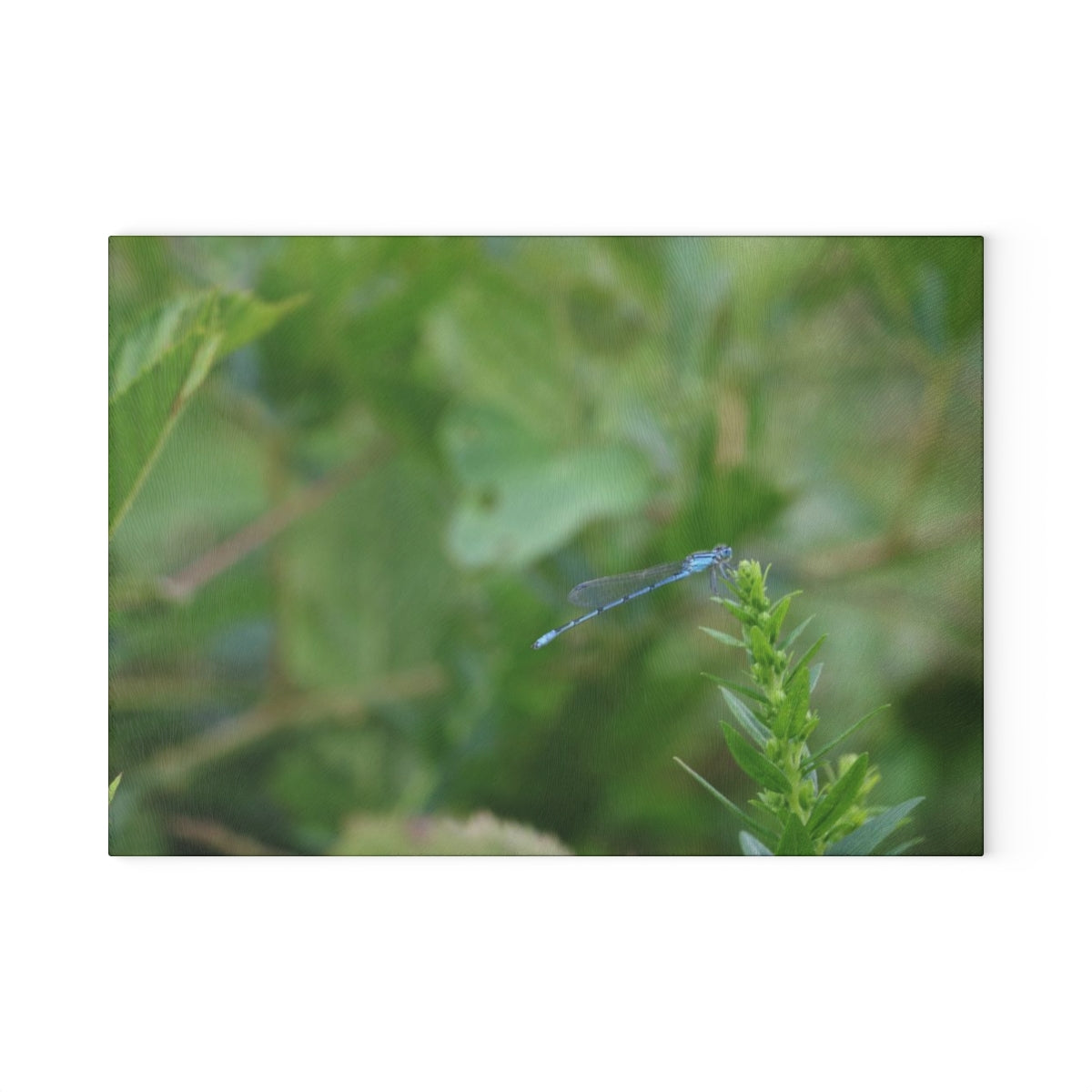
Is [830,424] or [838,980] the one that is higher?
[830,424]

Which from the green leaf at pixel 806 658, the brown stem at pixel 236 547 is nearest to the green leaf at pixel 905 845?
the green leaf at pixel 806 658

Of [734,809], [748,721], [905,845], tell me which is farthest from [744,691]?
[905,845]

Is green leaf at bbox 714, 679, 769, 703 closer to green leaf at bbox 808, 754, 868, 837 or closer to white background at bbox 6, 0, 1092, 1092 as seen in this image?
green leaf at bbox 808, 754, 868, 837

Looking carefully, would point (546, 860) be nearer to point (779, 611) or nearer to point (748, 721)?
point (748, 721)

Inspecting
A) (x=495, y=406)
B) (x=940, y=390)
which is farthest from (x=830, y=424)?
(x=495, y=406)

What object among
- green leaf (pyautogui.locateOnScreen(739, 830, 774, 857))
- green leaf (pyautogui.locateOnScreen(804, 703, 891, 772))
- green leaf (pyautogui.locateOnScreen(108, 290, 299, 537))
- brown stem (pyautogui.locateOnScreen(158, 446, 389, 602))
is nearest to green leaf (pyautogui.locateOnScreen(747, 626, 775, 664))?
green leaf (pyautogui.locateOnScreen(804, 703, 891, 772))
